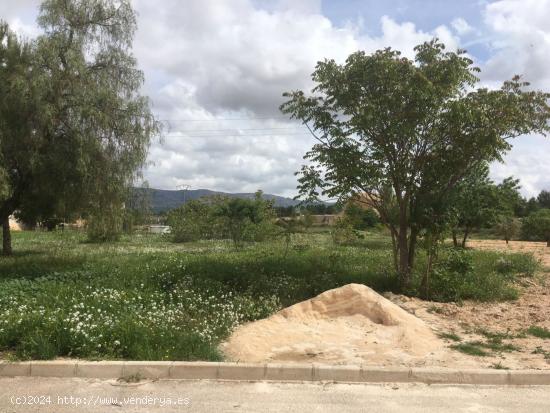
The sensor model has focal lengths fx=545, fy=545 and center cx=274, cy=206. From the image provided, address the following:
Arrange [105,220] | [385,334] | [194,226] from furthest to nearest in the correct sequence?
[194,226] < [105,220] < [385,334]

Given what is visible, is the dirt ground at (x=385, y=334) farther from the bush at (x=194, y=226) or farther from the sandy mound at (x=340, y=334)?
the bush at (x=194, y=226)

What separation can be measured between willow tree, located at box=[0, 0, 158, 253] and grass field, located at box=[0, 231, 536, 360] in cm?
177

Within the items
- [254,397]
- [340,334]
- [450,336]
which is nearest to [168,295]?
[340,334]

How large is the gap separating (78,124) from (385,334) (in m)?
9.17

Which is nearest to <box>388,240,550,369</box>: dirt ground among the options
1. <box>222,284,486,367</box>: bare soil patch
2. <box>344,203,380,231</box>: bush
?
<box>222,284,486,367</box>: bare soil patch

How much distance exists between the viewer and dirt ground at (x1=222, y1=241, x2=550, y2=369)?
7.12 metres

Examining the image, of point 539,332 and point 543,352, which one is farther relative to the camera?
point 539,332

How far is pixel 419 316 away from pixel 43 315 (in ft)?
20.7

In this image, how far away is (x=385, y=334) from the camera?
26.9 feet

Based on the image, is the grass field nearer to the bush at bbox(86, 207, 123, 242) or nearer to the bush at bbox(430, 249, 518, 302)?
the bush at bbox(430, 249, 518, 302)

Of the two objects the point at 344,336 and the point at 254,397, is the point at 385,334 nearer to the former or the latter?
the point at 344,336

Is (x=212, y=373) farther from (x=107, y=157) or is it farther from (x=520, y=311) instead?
(x=107, y=157)

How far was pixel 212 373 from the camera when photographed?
6.24m

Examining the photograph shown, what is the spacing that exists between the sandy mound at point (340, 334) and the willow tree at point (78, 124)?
6859 mm
